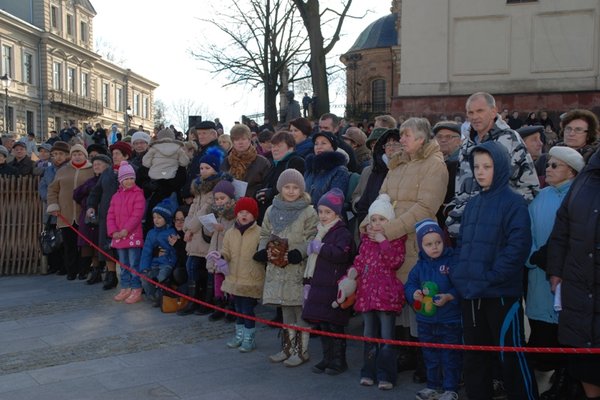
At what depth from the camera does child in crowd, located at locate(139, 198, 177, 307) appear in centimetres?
828

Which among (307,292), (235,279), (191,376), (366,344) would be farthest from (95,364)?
(366,344)

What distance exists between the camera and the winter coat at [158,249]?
830cm

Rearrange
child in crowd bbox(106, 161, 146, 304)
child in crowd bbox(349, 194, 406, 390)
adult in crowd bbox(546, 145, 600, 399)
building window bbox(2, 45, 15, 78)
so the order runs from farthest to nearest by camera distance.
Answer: building window bbox(2, 45, 15, 78), child in crowd bbox(106, 161, 146, 304), child in crowd bbox(349, 194, 406, 390), adult in crowd bbox(546, 145, 600, 399)

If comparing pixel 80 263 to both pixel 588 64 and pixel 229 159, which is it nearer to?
pixel 229 159

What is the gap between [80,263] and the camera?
10.3m

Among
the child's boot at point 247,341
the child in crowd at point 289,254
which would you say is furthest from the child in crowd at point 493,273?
the child's boot at point 247,341

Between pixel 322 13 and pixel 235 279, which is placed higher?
pixel 322 13

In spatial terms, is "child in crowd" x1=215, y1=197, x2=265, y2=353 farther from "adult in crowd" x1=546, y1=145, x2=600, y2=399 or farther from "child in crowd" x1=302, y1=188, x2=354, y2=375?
"adult in crowd" x1=546, y1=145, x2=600, y2=399

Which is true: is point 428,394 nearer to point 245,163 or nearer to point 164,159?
point 245,163

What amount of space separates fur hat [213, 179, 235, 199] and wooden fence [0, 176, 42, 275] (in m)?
4.74

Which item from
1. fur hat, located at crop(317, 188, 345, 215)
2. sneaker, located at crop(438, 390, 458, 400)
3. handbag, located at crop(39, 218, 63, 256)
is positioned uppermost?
fur hat, located at crop(317, 188, 345, 215)

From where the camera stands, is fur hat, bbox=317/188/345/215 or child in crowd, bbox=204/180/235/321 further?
child in crowd, bbox=204/180/235/321

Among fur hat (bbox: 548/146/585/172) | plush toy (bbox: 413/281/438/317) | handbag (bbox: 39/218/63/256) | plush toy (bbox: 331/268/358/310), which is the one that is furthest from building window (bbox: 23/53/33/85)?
fur hat (bbox: 548/146/585/172)

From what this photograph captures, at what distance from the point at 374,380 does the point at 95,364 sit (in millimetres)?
2642
